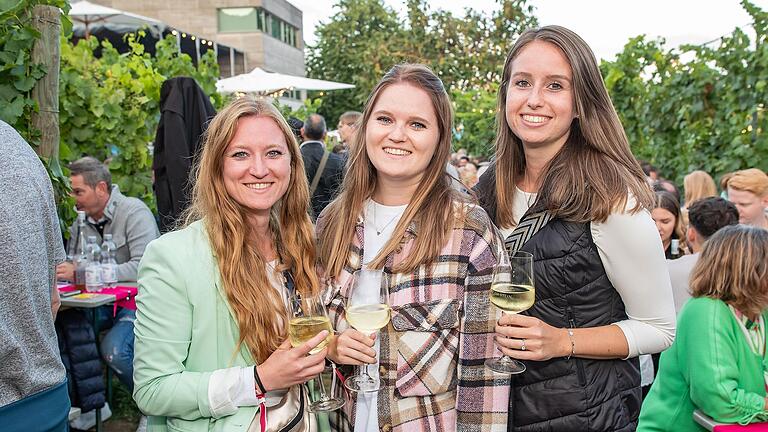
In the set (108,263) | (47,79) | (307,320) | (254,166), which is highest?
(47,79)

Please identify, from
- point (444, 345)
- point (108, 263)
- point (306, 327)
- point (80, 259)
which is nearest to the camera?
point (306, 327)

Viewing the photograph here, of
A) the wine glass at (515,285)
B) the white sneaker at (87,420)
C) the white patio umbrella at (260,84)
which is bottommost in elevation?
the white sneaker at (87,420)

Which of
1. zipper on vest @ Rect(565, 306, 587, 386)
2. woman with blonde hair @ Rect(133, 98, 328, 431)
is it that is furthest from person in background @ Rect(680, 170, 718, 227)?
woman with blonde hair @ Rect(133, 98, 328, 431)

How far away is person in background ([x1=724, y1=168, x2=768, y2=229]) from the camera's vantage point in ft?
17.1

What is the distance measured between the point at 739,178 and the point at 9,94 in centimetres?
544

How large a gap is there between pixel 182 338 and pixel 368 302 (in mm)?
580

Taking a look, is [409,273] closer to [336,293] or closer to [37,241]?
[336,293]

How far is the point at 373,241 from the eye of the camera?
2182 millimetres

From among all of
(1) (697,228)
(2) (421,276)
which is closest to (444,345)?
(2) (421,276)

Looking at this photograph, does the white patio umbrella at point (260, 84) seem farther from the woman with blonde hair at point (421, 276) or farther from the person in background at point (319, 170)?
the woman with blonde hair at point (421, 276)

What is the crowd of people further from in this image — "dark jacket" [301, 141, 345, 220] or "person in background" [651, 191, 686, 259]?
"dark jacket" [301, 141, 345, 220]

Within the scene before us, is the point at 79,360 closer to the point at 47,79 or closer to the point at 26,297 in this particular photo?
the point at 47,79

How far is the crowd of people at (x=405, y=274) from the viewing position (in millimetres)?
1863

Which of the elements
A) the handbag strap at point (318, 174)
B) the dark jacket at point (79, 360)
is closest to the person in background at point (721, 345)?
the dark jacket at point (79, 360)
